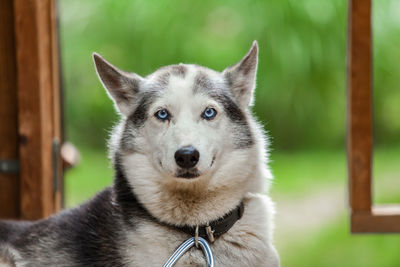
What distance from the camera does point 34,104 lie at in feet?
11.5

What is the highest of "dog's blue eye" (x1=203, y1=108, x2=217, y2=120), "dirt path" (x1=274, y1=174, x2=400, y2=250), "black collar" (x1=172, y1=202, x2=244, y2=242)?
"dog's blue eye" (x1=203, y1=108, x2=217, y2=120)

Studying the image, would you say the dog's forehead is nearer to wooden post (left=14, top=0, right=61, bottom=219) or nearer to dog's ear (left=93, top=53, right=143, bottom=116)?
dog's ear (left=93, top=53, right=143, bottom=116)

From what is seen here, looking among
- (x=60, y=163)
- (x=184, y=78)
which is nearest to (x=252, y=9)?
(x=60, y=163)

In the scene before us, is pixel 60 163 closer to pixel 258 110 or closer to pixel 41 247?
pixel 41 247

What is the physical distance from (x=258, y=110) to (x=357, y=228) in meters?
4.01

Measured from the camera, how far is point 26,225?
2.94 meters

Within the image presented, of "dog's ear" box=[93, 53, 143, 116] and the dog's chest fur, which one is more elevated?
"dog's ear" box=[93, 53, 143, 116]

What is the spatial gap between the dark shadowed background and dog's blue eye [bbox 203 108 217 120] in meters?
4.34

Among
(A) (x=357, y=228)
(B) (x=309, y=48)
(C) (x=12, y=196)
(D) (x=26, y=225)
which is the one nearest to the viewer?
(D) (x=26, y=225)

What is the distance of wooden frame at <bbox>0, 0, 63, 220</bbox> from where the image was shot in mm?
3479

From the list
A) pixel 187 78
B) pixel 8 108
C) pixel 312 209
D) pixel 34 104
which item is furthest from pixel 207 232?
pixel 312 209

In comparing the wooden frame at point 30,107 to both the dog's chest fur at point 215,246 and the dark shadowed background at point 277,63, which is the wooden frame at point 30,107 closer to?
the dog's chest fur at point 215,246

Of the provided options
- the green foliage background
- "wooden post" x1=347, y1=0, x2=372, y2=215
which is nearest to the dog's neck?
"wooden post" x1=347, y1=0, x2=372, y2=215

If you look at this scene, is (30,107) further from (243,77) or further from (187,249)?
(187,249)
